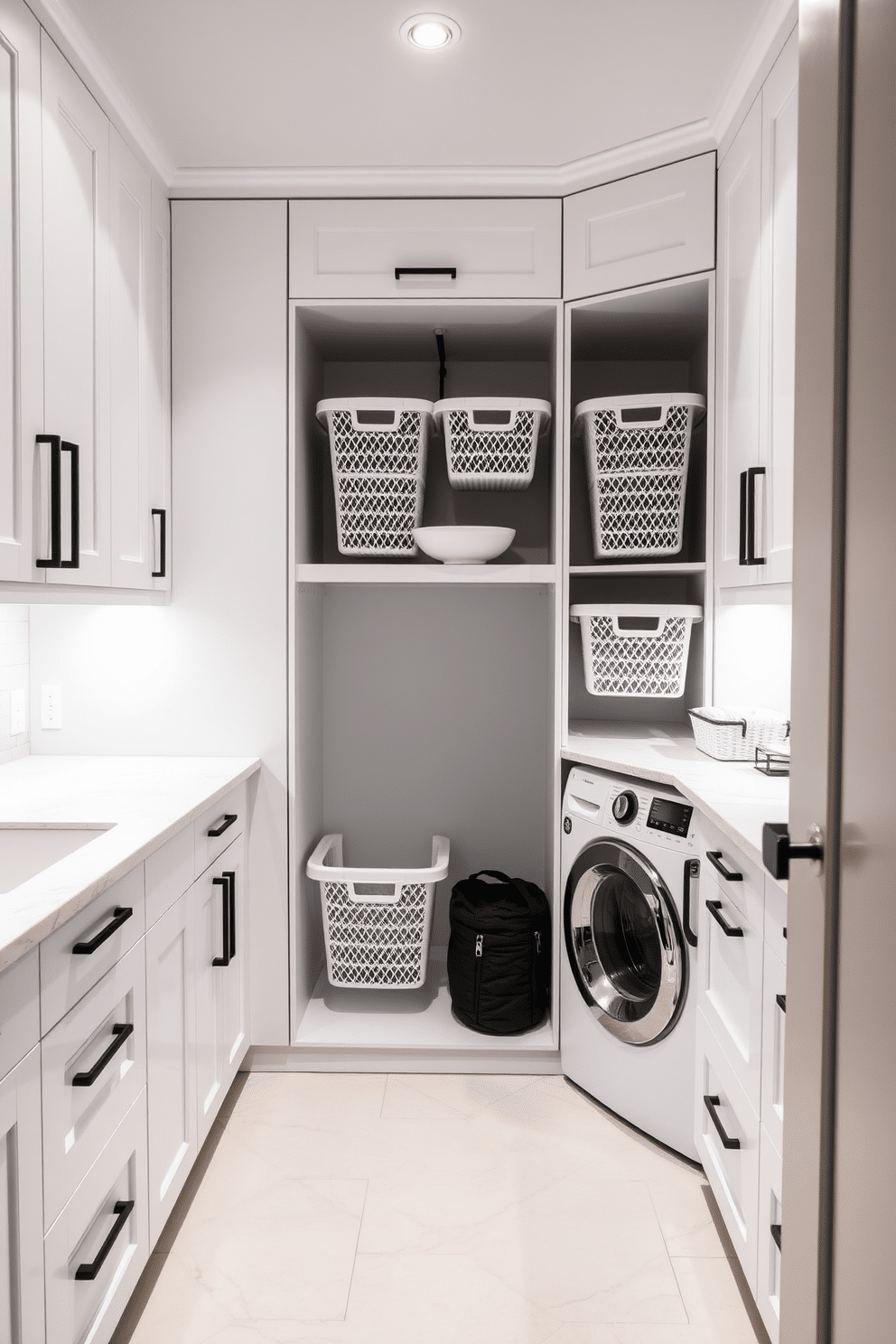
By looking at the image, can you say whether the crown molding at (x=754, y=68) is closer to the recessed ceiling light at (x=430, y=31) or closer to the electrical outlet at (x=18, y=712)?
the recessed ceiling light at (x=430, y=31)

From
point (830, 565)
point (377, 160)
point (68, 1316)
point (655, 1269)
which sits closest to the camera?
point (830, 565)

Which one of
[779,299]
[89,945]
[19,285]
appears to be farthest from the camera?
[779,299]

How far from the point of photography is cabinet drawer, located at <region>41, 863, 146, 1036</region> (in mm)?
1212

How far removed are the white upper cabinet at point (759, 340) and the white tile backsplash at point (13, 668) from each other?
1.88 metres

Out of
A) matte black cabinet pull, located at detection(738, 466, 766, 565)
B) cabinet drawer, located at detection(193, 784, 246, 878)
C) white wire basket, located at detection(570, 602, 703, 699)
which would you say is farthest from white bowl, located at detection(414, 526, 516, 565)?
cabinet drawer, located at detection(193, 784, 246, 878)

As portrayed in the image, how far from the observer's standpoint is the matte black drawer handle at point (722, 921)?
1610 millimetres

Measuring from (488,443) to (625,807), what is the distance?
3.55 feet

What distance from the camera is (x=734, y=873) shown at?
164cm

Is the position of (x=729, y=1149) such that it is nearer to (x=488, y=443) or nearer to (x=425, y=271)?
(x=488, y=443)

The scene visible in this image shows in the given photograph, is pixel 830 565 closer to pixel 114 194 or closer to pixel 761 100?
pixel 761 100

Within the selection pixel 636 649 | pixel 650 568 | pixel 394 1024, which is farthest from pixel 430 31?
pixel 394 1024

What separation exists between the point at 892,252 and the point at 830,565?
280 mm

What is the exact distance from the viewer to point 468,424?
249 cm

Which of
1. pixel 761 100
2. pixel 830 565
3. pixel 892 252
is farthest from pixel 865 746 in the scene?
pixel 761 100
